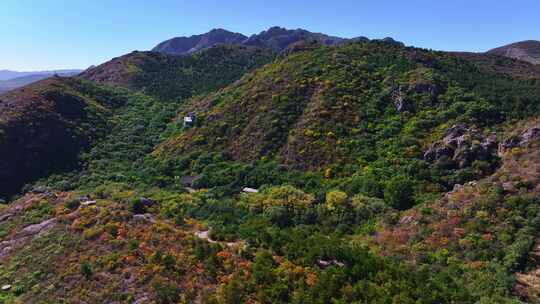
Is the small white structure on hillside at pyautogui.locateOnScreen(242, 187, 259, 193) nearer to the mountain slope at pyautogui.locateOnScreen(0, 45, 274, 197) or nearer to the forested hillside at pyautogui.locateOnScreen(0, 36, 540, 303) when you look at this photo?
the forested hillside at pyautogui.locateOnScreen(0, 36, 540, 303)

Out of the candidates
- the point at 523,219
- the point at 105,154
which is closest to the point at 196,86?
the point at 105,154

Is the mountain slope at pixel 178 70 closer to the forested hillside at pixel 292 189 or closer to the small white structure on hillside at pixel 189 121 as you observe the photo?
the forested hillside at pixel 292 189

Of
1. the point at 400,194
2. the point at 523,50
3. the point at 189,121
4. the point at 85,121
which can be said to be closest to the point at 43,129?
the point at 85,121

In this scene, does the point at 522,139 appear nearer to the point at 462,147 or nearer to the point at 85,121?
the point at 462,147

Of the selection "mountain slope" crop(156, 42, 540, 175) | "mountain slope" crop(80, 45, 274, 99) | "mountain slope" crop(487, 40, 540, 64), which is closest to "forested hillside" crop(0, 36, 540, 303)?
"mountain slope" crop(156, 42, 540, 175)

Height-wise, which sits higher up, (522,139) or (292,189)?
(522,139)

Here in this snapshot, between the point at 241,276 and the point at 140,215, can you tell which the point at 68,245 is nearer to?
the point at 140,215
